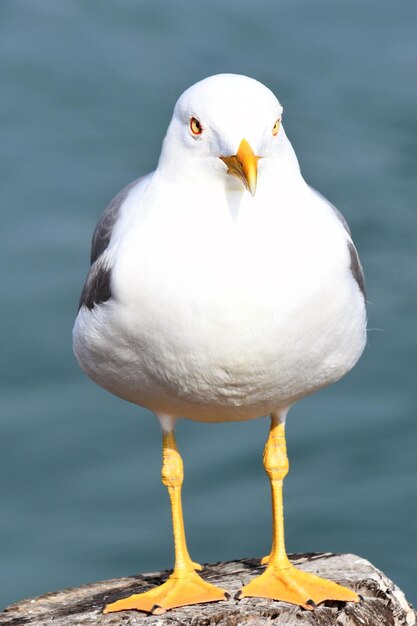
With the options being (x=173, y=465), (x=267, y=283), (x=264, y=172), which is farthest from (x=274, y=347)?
(x=173, y=465)

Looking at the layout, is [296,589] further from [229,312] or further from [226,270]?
[226,270]

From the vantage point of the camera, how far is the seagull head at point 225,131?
571 cm

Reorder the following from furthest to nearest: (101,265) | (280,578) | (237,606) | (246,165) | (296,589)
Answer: (280,578) < (296,589) < (237,606) < (101,265) < (246,165)

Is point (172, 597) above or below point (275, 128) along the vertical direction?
below

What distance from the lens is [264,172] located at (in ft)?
19.5

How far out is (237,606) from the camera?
658 centimetres

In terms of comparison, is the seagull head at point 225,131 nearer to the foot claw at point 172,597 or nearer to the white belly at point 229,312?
the white belly at point 229,312

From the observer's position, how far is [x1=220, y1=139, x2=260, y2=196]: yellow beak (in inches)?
222

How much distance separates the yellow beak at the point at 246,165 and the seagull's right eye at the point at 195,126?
21cm

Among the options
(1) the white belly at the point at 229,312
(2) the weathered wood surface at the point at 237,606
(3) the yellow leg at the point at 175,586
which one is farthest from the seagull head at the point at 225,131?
(2) the weathered wood surface at the point at 237,606

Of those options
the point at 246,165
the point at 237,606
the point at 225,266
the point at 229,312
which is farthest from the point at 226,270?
the point at 237,606

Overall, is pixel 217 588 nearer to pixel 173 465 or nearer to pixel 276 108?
pixel 173 465

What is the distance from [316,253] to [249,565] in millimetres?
1837

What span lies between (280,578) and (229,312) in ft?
4.71
